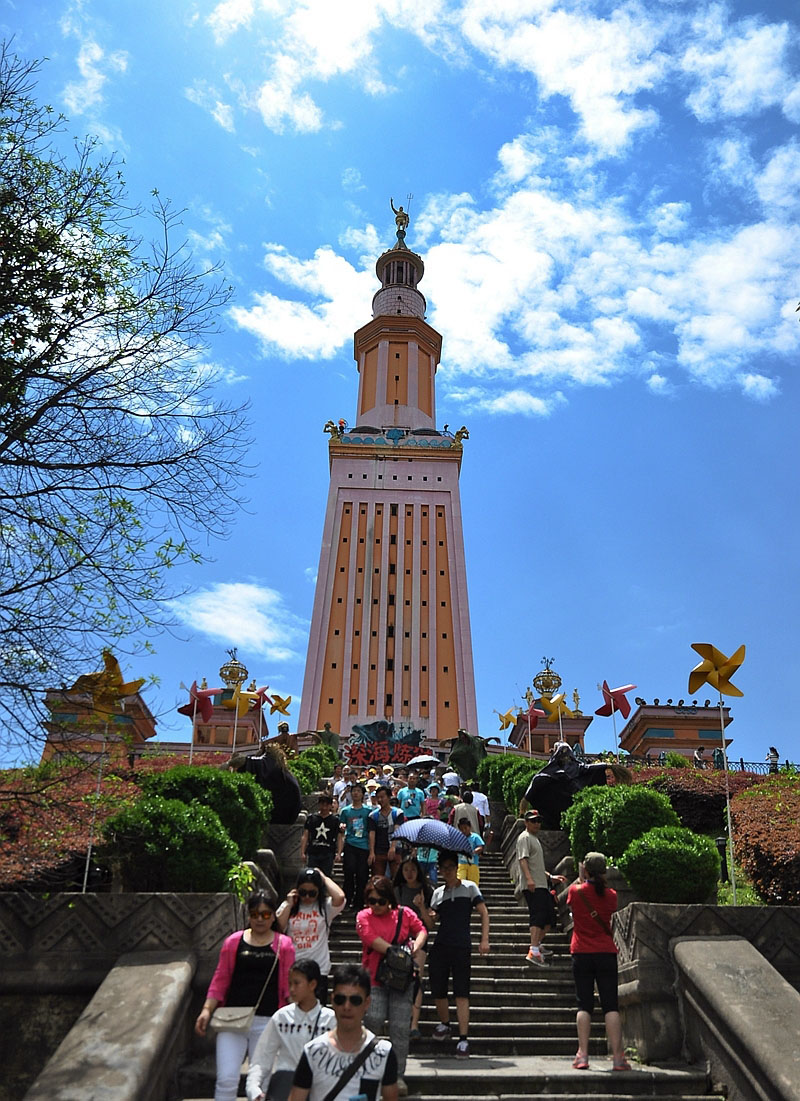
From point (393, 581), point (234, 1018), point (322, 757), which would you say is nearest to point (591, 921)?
point (234, 1018)

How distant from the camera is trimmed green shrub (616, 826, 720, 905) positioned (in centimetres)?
765

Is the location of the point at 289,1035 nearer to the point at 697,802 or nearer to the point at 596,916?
the point at 596,916

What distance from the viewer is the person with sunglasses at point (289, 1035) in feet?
14.7

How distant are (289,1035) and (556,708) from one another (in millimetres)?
29238

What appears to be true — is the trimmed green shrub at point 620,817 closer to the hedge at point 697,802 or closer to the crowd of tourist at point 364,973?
the crowd of tourist at point 364,973

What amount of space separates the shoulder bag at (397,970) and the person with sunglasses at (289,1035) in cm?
145

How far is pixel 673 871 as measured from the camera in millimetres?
7641

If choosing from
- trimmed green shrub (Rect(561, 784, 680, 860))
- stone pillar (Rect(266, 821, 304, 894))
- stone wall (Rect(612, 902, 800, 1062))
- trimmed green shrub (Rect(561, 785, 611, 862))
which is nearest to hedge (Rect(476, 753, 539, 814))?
stone pillar (Rect(266, 821, 304, 894))

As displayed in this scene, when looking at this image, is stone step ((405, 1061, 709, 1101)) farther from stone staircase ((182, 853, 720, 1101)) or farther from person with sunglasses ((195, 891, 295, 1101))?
person with sunglasses ((195, 891, 295, 1101))

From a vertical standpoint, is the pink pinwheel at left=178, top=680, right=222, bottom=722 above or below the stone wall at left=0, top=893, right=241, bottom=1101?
above

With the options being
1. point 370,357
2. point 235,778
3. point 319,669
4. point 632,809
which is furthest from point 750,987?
point 370,357

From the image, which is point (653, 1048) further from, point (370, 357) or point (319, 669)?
point (370, 357)

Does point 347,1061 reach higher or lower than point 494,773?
lower

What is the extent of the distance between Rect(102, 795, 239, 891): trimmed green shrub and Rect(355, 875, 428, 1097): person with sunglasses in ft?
4.81
